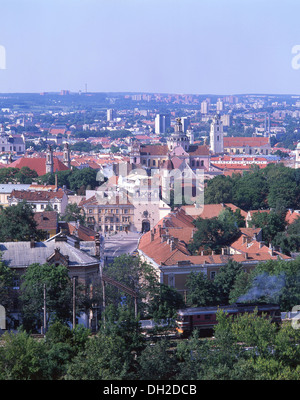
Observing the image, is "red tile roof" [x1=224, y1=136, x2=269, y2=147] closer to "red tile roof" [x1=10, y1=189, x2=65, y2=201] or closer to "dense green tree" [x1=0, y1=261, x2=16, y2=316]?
"red tile roof" [x1=10, y1=189, x2=65, y2=201]

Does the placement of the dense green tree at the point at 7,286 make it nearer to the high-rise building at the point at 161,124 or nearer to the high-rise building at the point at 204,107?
the high-rise building at the point at 161,124

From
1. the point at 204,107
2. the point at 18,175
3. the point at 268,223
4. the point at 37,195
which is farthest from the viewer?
the point at 204,107

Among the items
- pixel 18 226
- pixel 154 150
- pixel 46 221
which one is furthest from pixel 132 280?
pixel 154 150

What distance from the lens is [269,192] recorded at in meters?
21.0

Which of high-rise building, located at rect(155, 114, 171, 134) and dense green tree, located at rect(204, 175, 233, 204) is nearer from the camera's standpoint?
dense green tree, located at rect(204, 175, 233, 204)

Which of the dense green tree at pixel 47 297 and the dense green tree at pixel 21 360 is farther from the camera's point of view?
the dense green tree at pixel 47 297

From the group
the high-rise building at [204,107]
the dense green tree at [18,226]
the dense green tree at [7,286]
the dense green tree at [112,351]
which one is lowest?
the dense green tree at [112,351]

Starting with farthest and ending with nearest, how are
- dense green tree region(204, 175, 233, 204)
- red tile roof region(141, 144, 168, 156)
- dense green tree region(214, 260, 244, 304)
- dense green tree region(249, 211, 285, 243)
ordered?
red tile roof region(141, 144, 168, 156) → dense green tree region(204, 175, 233, 204) → dense green tree region(249, 211, 285, 243) → dense green tree region(214, 260, 244, 304)

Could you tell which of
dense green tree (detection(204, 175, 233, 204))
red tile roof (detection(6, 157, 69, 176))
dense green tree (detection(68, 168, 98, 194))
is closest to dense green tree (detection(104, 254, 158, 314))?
dense green tree (detection(204, 175, 233, 204))

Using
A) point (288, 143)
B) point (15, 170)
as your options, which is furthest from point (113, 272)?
point (288, 143)

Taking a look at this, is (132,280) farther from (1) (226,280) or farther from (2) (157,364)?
(2) (157,364)

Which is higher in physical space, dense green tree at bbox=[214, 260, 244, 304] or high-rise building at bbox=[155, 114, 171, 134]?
high-rise building at bbox=[155, 114, 171, 134]

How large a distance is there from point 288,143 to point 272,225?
45.0m

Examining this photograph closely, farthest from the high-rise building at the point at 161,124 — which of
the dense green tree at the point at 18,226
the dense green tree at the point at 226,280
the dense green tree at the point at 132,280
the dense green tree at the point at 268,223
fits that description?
the dense green tree at the point at 132,280
